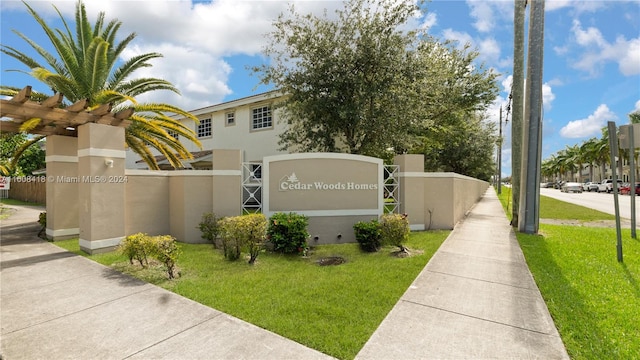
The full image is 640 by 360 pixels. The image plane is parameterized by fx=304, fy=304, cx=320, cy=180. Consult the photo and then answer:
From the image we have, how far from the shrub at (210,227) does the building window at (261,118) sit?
397 inches

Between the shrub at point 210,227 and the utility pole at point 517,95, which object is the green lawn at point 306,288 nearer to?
the shrub at point 210,227

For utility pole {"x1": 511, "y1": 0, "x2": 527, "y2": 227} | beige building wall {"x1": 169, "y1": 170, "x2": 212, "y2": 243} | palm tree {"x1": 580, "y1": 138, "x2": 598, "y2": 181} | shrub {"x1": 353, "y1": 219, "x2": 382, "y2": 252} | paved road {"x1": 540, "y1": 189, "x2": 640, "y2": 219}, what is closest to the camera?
shrub {"x1": 353, "y1": 219, "x2": 382, "y2": 252}

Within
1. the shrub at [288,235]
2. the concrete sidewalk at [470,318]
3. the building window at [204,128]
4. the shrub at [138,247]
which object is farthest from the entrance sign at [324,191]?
the building window at [204,128]

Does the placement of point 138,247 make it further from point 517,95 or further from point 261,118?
point 261,118

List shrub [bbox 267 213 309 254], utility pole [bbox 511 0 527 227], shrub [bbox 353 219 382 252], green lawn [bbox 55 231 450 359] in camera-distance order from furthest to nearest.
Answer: utility pole [bbox 511 0 527 227] < shrub [bbox 353 219 382 252] < shrub [bbox 267 213 309 254] < green lawn [bbox 55 231 450 359]

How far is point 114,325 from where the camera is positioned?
3.79 m

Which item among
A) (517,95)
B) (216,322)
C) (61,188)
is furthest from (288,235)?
(517,95)

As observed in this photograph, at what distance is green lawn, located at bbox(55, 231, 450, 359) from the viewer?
3.63m

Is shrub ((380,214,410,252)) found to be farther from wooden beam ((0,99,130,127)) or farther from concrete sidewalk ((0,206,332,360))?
wooden beam ((0,99,130,127))

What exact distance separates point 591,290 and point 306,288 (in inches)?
178

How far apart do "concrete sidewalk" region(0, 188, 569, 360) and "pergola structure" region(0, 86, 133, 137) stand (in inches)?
140

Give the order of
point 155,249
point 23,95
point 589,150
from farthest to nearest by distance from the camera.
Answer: point 589,150 < point 23,95 < point 155,249

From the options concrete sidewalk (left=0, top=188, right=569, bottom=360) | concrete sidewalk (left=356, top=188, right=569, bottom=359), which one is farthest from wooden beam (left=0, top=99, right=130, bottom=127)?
concrete sidewalk (left=356, top=188, right=569, bottom=359)

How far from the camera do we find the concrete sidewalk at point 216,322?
3.23 m
